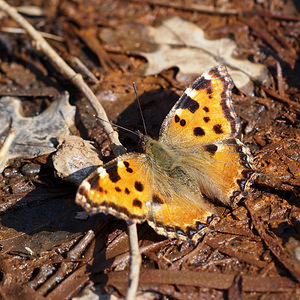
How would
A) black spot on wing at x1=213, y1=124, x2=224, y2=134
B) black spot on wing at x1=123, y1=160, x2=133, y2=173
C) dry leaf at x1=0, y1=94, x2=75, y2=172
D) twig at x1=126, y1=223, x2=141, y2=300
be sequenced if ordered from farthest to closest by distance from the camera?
dry leaf at x1=0, y1=94, x2=75, y2=172
black spot on wing at x1=213, y1=124, x2=224, y2=134
black spot on wing at x1=123, y1=160, x2=133, y2=173
twig at x1=126, y1=223, x2=141, y2=300

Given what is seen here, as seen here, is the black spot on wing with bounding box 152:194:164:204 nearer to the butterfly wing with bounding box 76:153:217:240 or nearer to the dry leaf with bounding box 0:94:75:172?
the butterfly wing with bounding box 76:153:217:240

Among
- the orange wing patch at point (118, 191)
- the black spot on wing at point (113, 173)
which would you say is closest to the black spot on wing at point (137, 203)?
the orange wing patch at point (118, 191)

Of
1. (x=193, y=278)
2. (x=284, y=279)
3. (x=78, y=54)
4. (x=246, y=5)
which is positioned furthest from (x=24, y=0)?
(x=284, y=279)

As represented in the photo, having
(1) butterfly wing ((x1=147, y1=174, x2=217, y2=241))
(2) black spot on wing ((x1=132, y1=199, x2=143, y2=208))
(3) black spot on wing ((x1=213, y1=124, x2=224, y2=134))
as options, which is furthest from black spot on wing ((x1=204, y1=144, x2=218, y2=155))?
(2) black spot on wing ((x1=132, y1=199, x2=143, y2=208))

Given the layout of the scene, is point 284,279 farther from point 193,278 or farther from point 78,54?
point 78,54

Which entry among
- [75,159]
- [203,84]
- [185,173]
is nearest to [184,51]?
[203,84]

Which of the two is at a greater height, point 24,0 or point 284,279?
point 24,0

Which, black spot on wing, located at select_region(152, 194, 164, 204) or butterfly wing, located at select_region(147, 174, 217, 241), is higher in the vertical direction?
black spot on wing, located at select_region(152, 194, 164, 204)

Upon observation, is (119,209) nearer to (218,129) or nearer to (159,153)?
(159,153)
